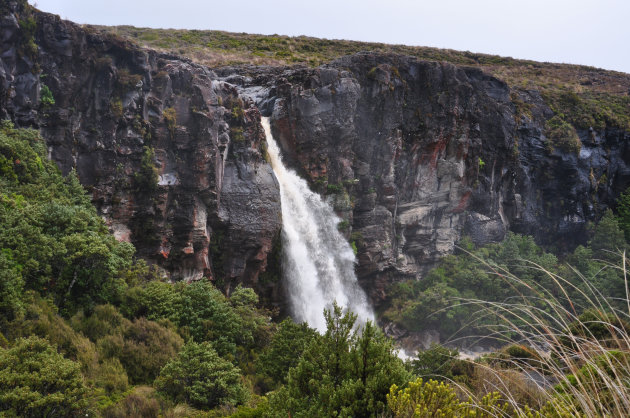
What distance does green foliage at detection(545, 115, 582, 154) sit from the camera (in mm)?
39500

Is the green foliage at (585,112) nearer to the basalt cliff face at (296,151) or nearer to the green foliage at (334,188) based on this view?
the basalt cliff face at (296,151)

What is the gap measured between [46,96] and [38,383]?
15649 mm

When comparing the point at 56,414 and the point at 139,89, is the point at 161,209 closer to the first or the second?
the point at 139,89

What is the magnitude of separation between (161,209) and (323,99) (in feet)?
46.5

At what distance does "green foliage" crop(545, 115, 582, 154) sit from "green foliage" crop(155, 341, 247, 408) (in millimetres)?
39802

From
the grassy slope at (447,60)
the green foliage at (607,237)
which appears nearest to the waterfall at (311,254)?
the grassy slope at (447,60)

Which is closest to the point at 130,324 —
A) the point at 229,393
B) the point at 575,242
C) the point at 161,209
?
the point at 229,393

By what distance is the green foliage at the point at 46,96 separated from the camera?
62.2 ft

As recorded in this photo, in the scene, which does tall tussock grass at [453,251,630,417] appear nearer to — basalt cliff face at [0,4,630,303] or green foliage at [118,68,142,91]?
basalt cliff face at [0,4,630,303]

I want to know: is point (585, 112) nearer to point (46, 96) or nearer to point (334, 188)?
point (334, 188)

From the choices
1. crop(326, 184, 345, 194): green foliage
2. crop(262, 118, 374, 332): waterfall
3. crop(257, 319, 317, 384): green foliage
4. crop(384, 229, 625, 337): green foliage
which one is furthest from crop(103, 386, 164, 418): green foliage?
crop(326, 184, 345, 194): green foliage

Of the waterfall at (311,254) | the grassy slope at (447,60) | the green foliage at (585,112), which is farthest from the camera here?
the grassy slope at (447,60)

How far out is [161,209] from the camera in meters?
21.0

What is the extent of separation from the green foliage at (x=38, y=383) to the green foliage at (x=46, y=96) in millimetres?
13998
